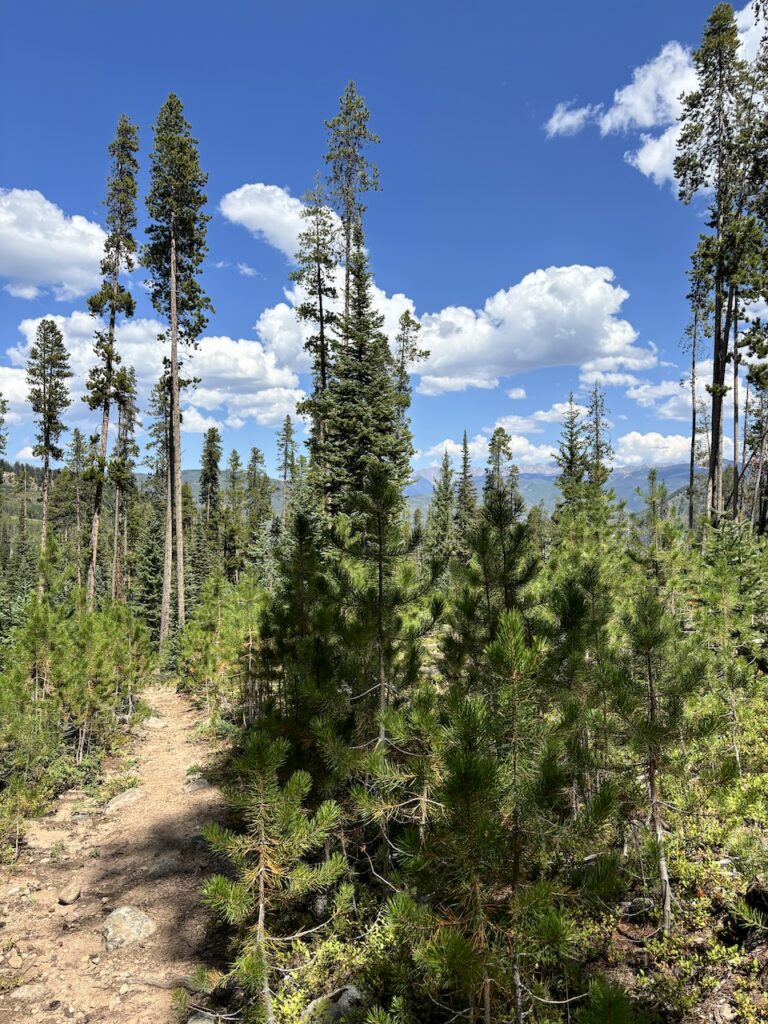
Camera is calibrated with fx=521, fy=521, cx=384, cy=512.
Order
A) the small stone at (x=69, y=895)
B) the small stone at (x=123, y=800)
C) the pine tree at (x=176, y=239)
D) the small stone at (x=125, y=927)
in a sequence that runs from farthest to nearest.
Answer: the pine tree at (x=176, y=239), the small stone at (x=123, y=800), the small stone at (x=69, y=895), the small stone at (x=125, y=927)

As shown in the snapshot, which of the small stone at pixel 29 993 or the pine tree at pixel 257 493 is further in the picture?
the pine tree at pixel 257 493

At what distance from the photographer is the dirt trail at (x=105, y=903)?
5305 millimetres

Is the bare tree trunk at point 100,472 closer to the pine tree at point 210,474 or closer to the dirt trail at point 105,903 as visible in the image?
the dirt trail at point 105,903

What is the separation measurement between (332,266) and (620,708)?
19935 mm

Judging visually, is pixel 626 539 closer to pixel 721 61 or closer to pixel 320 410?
pixel 320 410

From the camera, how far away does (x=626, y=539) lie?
9.80 metres

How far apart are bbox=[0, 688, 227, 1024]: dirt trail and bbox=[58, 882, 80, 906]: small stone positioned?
27mm

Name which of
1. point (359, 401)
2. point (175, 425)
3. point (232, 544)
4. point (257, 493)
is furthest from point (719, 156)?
point (257, 493)

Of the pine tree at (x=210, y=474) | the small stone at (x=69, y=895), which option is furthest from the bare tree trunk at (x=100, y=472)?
the pine tree at (x=210, y=474)

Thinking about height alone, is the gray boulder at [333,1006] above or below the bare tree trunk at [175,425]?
below

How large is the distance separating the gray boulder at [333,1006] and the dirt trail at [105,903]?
176cm

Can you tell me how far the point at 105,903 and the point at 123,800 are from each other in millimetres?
3353

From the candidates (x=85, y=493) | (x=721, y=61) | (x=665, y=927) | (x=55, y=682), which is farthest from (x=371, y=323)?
(x=85, y=493)

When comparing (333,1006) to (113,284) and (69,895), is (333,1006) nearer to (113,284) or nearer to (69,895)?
(69,895)
